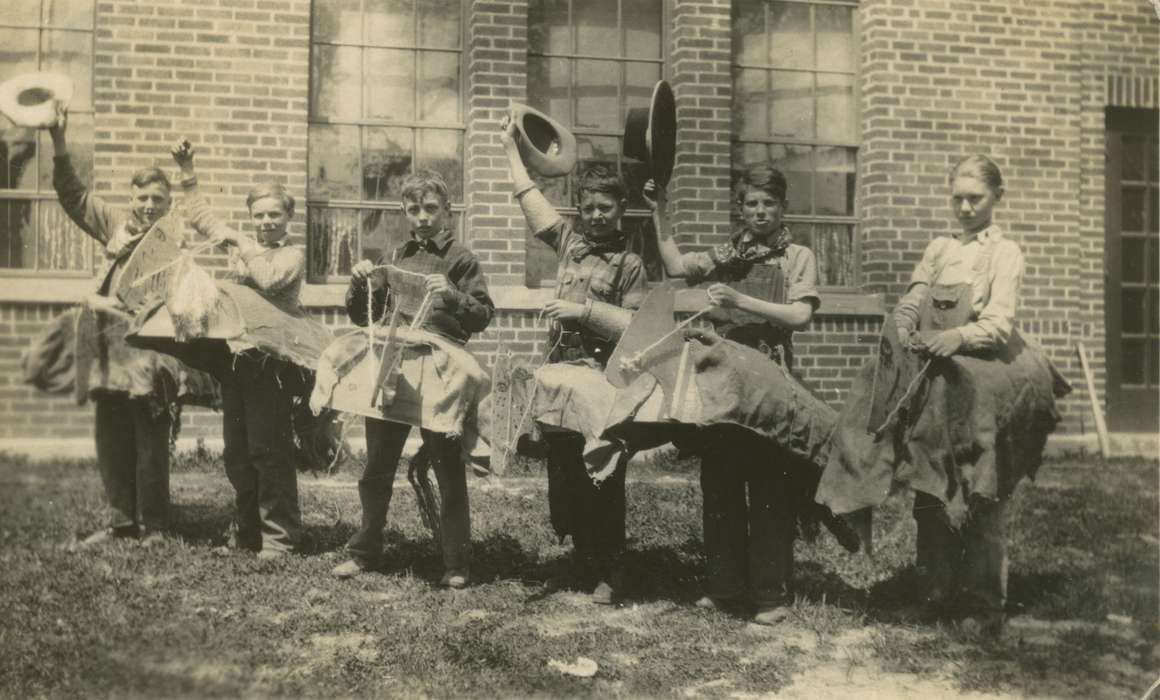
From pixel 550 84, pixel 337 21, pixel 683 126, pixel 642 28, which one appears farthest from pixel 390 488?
pixel 642 28

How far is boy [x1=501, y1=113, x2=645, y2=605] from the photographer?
3973 mm

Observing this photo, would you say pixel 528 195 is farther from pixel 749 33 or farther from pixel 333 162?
pixel 749 33

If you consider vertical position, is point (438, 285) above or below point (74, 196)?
below

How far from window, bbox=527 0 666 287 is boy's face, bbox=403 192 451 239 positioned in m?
1.83

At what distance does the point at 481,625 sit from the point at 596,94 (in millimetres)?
3537

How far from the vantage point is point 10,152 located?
3662mm

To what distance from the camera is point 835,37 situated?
6.11 metres

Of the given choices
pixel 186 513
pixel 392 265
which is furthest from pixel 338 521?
pixel 392 265

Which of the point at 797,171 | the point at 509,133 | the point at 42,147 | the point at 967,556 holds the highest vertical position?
the point at 797,171

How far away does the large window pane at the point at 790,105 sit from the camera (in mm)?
6176

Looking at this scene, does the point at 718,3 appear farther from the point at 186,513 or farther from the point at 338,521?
the point at 186,513

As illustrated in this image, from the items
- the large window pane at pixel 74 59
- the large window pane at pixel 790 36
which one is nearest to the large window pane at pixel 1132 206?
the large window pane at pixel 790 36


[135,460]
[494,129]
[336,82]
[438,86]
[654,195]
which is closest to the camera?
[654,195]

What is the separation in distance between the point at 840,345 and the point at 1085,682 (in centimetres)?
287
